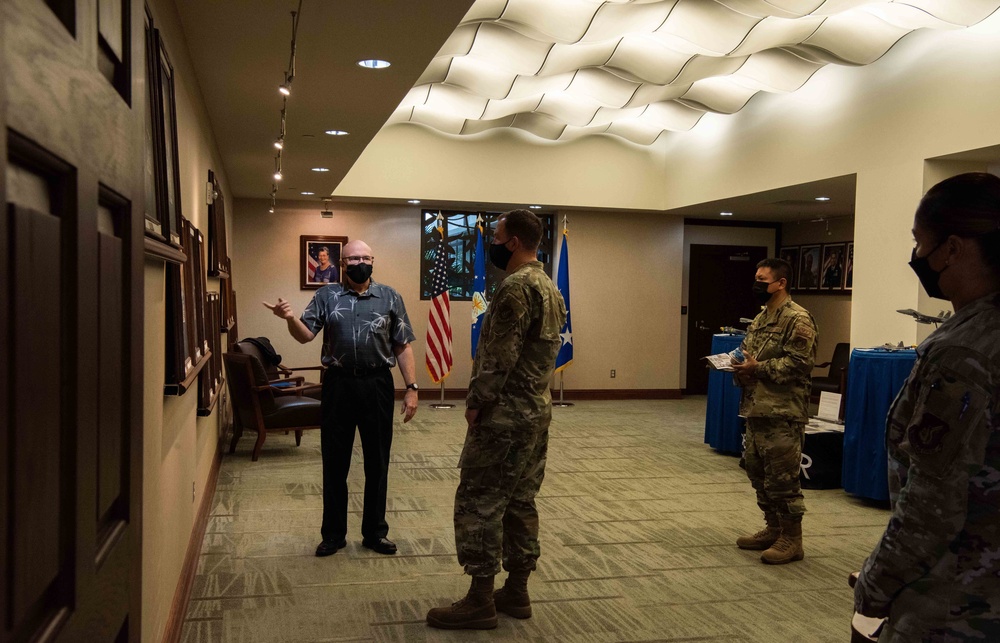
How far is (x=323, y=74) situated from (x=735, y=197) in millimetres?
5986

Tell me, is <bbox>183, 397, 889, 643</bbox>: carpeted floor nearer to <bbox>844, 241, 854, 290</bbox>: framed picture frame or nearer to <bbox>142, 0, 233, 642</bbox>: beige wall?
<bbox>142, 0, 233, 642</bbox>: beige wall

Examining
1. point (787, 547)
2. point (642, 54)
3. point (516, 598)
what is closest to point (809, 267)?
point (642, 54)

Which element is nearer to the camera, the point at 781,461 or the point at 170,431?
the point at 170,431

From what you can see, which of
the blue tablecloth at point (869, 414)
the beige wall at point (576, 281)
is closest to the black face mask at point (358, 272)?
the blue tablecloth at point (869, 414)

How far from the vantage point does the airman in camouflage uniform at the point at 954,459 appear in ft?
4.95

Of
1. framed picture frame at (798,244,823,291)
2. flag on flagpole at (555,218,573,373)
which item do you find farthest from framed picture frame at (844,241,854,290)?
flag on flagpole at (555,218,573,373)

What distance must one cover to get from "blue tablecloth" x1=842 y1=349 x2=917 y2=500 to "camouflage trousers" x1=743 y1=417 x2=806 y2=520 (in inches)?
58.6

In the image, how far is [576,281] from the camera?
11477 millimetres

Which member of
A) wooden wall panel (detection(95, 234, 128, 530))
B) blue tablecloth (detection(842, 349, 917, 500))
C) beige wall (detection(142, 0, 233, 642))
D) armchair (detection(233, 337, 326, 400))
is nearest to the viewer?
wooden wall panel (detection(95, 234, 128, 530))

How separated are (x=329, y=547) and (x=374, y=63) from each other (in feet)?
8.28

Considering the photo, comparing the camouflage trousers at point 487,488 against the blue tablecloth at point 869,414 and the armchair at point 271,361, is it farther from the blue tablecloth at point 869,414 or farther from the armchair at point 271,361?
the armchair at point 271,361

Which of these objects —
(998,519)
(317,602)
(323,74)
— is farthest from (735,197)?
(998,519)

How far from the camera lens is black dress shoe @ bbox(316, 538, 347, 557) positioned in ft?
14.5

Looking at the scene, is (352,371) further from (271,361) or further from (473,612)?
(271,361)
